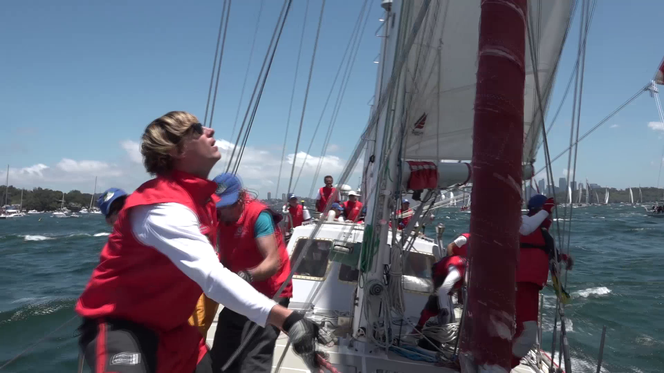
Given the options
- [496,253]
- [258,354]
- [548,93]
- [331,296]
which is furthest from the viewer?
[331,296]

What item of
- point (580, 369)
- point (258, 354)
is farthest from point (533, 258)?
point (580, 369)

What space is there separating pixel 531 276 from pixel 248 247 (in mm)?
2148

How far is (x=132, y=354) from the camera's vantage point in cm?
142

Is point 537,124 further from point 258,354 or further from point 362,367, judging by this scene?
point 258,354

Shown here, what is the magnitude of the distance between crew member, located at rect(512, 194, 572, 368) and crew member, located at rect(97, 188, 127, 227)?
9.00 feet

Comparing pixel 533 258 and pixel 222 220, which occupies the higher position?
pixel 222 220

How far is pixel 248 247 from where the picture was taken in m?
2.78

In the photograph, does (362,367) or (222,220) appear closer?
(222,220)

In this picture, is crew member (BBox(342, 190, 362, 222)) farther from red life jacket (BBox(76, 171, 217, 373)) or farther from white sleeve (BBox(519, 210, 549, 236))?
red life jacket (BBox(76, 171, 217, 373))

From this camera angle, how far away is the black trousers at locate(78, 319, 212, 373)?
4.59ft

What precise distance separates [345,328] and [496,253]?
3105 mm

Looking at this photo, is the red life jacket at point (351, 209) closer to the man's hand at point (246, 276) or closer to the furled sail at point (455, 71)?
the furled sail at point (455, 71)

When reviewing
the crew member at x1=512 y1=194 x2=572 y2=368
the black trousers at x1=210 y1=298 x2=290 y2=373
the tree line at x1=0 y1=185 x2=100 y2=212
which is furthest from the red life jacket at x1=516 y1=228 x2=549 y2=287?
the tree line at x1=0 y1=185 x2=100 y2=212

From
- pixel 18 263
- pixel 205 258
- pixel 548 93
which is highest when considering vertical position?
pixel 548 93
